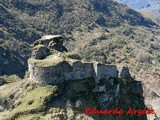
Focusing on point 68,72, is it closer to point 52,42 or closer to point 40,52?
point 40,52

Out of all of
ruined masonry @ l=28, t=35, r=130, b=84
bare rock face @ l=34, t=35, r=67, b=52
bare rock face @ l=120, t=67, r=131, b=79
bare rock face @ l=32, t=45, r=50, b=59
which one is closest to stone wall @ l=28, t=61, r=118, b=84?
ruined masonry @ l=28, t=35, r=130, b=84

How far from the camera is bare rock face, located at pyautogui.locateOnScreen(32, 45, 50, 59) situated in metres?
63.8

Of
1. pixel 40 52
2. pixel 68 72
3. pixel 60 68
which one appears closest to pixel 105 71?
pixel 68 72

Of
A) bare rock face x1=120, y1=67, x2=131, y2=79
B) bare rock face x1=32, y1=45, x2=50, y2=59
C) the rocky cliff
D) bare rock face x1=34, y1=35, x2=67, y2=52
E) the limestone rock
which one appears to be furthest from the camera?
bare rock face x1=120, y1=67, x2=131, y2=79

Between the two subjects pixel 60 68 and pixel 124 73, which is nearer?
pixel 60 68

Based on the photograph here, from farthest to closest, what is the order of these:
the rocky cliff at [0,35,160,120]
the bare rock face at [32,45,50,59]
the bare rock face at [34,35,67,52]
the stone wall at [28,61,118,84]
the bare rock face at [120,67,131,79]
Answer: the bare rock face at [120,67,131,79], the bare rock face at [34,35,67,52], the bare rock face at [32,45,50,59], the stone wall at [28,61,118,84], the rocky cliff at [0,35,160,120]

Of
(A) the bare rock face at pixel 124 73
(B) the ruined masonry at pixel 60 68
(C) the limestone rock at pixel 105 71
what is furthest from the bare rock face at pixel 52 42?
(A) the bare rock face at pixel 124 73

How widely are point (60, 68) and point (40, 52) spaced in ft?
19.3

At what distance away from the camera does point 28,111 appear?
185 ft

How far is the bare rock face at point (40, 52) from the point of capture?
6375 cm

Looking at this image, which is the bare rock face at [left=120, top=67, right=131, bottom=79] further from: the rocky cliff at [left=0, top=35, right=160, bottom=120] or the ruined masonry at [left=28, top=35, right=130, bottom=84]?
the ruined masonry at [left=28, top=35, right=130, bottom=84]

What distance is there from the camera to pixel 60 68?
196ft

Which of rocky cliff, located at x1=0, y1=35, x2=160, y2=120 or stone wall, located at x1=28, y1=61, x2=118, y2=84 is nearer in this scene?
rocky cliff, located at x1=0, y1=35, x2=160, y2=120

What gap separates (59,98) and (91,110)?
16.4 ft
